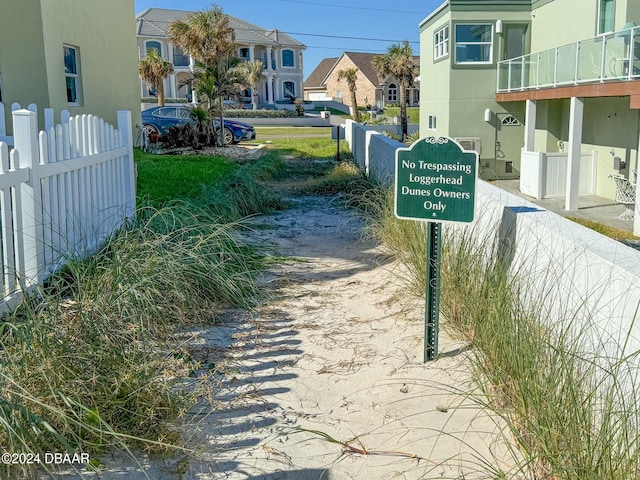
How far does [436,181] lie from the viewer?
4.65 meters

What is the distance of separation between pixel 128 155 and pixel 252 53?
56.6 metres

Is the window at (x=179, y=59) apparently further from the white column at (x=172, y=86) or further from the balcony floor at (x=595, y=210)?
the balcony floor at (x=595, y=210)

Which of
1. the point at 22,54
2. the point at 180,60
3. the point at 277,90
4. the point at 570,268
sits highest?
the point at 180,60

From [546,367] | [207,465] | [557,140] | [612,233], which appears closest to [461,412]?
[546,367]

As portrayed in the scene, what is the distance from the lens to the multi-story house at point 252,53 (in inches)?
2238

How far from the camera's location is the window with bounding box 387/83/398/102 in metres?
70.4

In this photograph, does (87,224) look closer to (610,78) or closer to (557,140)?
(610,78)

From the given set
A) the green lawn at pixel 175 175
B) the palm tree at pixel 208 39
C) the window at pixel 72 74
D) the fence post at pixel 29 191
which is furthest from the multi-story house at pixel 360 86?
the fence post at pixel 29 191

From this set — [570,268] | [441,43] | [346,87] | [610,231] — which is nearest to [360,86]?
[346,87]

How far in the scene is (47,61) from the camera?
12383 millimetres

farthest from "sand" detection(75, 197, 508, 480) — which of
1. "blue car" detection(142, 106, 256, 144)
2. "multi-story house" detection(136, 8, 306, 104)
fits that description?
"multi-story house" detection(136, 8, 306, 104)

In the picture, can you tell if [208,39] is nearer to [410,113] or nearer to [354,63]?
[410,113]

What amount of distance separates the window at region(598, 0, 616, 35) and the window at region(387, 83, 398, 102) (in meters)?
52.7

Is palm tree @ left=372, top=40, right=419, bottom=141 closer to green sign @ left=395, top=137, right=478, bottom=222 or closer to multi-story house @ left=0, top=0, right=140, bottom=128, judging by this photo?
multi-story house @ left=0, top=0, right=140, bottom=128
